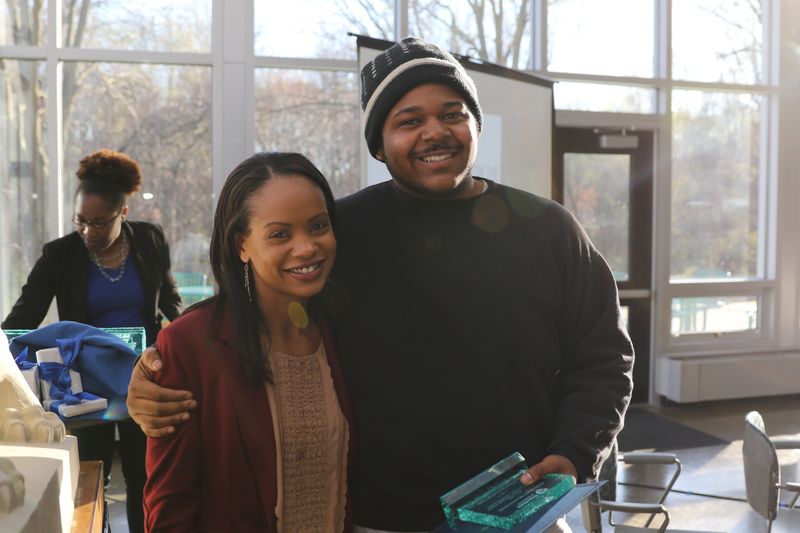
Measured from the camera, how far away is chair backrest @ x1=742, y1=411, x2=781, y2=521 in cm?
293

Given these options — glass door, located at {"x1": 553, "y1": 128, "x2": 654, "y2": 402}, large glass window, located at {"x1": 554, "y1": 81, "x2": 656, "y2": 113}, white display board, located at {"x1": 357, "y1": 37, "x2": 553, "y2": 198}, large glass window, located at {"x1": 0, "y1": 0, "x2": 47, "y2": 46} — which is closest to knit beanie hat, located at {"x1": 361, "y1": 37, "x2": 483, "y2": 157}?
white display board, located at {"x1": 357, "y1": 37, "x2": 553, "y2": 198}

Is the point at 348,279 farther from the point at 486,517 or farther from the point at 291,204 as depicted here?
the point at 486,517

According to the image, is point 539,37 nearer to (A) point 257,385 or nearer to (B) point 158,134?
(B) point 158,134

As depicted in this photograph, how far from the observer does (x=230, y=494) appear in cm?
137

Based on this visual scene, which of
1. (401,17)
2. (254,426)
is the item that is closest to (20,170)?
(401,17)

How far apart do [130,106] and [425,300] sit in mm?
5079

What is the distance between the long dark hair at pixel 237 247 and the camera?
1389 mm

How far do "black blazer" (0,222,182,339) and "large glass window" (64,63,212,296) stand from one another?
2.48m

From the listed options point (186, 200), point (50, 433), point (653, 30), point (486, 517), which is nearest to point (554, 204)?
point (486, 517)

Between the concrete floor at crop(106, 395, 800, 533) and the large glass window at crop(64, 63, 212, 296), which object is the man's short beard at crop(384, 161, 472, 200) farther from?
the large glass window at crop(64, 63, 212, 296)

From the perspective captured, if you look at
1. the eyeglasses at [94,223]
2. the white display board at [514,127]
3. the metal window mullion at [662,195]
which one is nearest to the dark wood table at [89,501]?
the eyeglasses at [94,223]

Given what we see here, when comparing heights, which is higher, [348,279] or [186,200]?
[186,200]

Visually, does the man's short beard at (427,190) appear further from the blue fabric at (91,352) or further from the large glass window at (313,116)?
the large glass window at (313,116)

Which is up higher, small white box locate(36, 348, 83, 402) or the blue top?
the blue top
